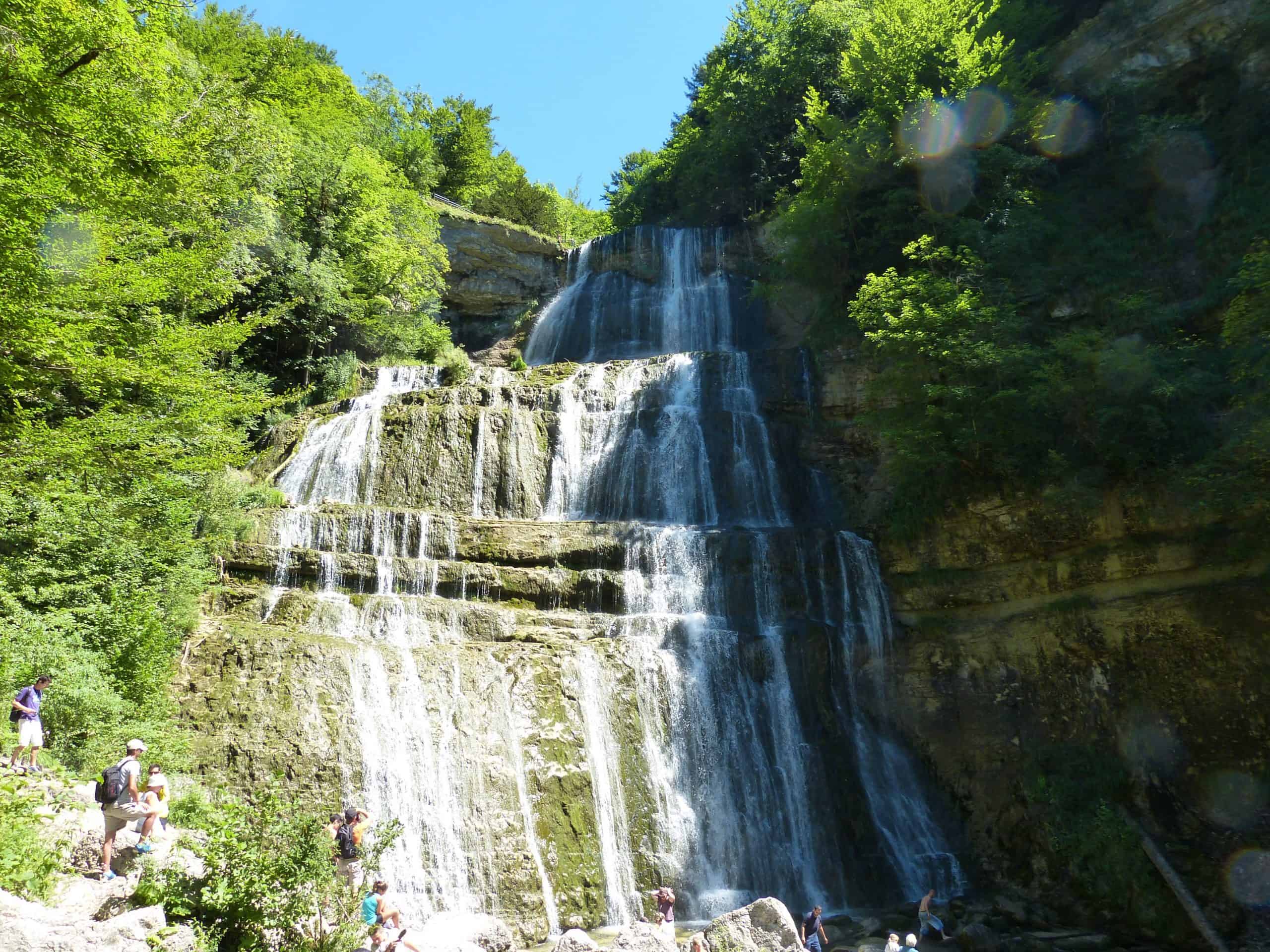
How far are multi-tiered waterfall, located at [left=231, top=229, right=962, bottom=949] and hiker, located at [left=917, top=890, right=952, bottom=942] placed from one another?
54.2 inches

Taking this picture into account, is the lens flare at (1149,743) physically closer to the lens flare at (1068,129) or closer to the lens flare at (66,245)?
the lens flare at (1068,129)

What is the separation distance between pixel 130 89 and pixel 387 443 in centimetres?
1068

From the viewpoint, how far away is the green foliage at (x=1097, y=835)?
13.1m

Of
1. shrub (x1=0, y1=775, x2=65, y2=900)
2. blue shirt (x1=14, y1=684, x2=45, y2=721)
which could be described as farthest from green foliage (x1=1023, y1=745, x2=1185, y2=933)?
blue shirt (x1=14, y1=684, x2=45, y2=721)

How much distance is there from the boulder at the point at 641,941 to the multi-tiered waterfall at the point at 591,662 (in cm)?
377

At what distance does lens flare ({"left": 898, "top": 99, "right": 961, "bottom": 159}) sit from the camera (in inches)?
869

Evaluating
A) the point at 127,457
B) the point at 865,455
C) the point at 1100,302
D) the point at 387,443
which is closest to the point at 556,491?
the point at 387,443

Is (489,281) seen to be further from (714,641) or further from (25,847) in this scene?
(25,847)

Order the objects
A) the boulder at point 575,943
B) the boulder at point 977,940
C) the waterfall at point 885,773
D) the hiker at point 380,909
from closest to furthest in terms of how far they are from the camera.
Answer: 1. the hiker at point 380,909
2. the boulder at point 575,943
3. the boulder at point 977,940
4. the waterfall at point 885,773

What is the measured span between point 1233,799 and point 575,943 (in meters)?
11.9

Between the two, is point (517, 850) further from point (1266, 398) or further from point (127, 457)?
point (1266, 398)

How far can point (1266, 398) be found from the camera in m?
13.1

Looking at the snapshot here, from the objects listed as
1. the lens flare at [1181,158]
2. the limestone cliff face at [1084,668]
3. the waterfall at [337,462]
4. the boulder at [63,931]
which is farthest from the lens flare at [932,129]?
the boulder at [63,931]

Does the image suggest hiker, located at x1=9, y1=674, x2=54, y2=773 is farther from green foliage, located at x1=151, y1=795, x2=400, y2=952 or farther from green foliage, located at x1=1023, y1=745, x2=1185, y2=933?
green foliage, located at x1=1023, y1=745, x2=1185, y2=933
